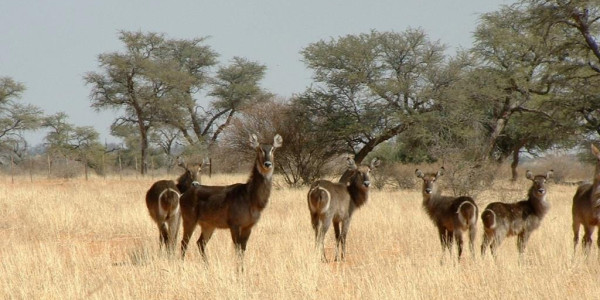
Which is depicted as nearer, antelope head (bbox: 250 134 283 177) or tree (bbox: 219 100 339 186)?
antelope head (bbox: 250 134 283 177)

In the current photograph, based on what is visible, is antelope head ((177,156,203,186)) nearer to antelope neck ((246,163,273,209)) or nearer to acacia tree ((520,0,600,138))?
antelope neck ((246,163,273,209))

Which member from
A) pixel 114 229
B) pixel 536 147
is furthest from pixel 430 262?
pixel 536 147

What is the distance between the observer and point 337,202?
34.7 feet

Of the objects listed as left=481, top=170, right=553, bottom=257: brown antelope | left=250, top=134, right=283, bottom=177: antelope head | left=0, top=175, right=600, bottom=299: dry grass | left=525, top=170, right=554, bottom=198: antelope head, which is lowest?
left=0, top=175, right=600, bottom=299: dry grass

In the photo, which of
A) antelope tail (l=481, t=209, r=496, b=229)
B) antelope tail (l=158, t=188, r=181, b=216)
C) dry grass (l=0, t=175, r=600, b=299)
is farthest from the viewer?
antelope tail (l=158, t=188, r=181, b=216)

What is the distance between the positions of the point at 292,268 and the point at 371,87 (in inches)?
799

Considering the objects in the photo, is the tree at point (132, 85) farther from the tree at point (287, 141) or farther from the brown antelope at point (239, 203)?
the brown antelope at point (239, 203)

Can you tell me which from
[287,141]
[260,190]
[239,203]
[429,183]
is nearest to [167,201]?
[239,203]

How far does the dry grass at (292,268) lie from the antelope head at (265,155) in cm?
101

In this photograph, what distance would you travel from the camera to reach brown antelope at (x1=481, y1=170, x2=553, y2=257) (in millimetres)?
9328

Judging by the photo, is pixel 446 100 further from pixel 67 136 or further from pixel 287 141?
pixel 67 136

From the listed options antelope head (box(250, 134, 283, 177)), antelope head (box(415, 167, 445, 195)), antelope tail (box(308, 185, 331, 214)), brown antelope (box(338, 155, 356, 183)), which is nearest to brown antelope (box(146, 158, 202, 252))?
antelope head (box(250, 134, 283, 177))

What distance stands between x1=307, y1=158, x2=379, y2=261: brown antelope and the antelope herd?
0.01 m

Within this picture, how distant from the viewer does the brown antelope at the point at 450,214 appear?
939 cm
